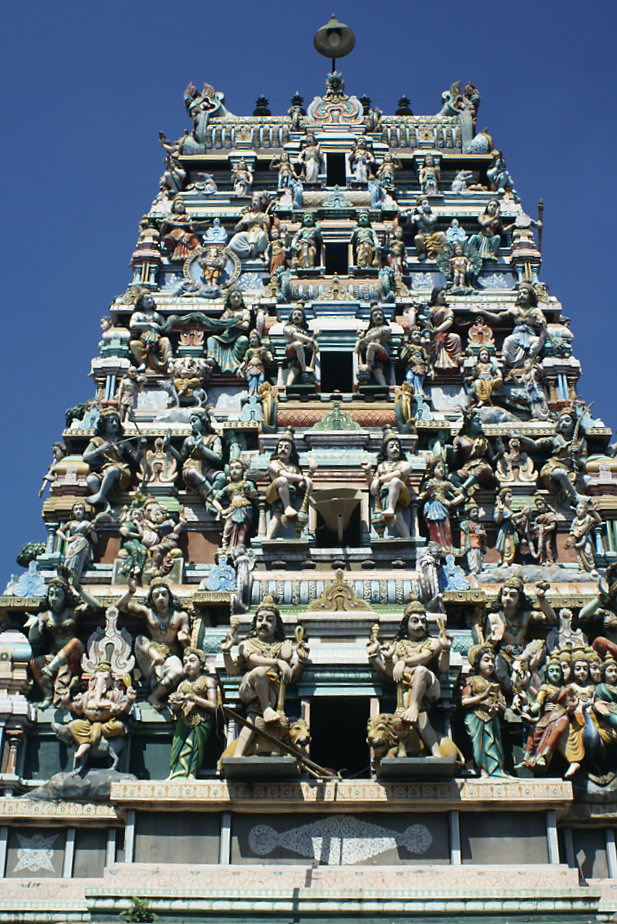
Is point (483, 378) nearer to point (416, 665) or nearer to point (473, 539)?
point (473, 539)

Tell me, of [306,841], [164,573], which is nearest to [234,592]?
[164,573]

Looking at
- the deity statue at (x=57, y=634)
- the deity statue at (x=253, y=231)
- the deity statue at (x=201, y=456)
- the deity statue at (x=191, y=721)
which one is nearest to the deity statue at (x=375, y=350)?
the deity statue at (x=201, y=456)

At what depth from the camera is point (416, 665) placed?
20672 millimetres

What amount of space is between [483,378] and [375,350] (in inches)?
100

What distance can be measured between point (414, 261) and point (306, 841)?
18.1 m

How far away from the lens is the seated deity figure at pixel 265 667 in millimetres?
20234

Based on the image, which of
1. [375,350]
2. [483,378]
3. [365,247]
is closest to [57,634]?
[375,350]

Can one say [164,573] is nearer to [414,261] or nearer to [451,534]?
[451,534]

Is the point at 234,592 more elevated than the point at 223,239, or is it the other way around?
the point at 223,239

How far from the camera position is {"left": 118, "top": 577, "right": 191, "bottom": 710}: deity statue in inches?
883

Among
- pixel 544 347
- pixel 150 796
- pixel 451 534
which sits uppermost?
pixel 544 347

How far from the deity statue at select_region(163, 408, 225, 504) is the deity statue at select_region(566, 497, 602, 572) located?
23.3ft

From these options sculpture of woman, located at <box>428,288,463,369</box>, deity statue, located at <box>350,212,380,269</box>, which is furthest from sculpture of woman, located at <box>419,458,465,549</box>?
deity statue, located at <box>350,212,380,269</box>

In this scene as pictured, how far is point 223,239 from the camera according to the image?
34.3 meters
